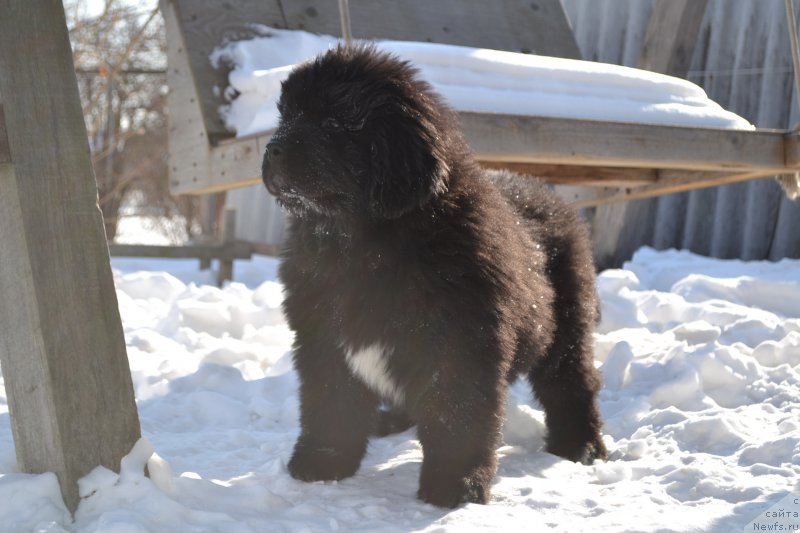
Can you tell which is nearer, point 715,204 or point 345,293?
point 345,293

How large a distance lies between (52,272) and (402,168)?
3.26ft

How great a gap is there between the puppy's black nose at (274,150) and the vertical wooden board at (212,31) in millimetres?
1806

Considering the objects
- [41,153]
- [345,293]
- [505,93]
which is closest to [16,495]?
[41,153]

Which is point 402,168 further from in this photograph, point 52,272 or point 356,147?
point 52,272

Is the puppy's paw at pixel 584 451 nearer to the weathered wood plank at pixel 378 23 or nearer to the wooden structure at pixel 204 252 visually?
the weathered wood plank at pixel 378 23

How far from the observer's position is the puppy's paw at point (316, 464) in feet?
8.91

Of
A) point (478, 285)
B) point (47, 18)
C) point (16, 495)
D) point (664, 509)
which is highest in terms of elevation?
point (47, 18)

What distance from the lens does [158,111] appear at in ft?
41.1

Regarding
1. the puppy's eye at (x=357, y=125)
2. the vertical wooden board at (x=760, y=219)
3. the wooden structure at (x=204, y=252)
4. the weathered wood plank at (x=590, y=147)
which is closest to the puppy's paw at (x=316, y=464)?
the puppy's eye at (x=357, y=125)

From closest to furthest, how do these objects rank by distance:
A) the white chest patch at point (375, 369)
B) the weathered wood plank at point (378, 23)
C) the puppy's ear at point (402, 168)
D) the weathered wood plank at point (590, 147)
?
1. the puppy's ear at point (402, 168)
2. the white chest patch at point (375, 369)
3. the weathered wood plank at point (590, 147)
4. the weathered wood plank at point (378, 23)

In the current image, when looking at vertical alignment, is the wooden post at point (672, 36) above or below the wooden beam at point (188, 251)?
above

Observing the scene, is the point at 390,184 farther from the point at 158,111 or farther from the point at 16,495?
the point at 158,111

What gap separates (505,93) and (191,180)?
1.68 meters

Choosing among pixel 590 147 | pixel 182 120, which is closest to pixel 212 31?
pixel 182 120
